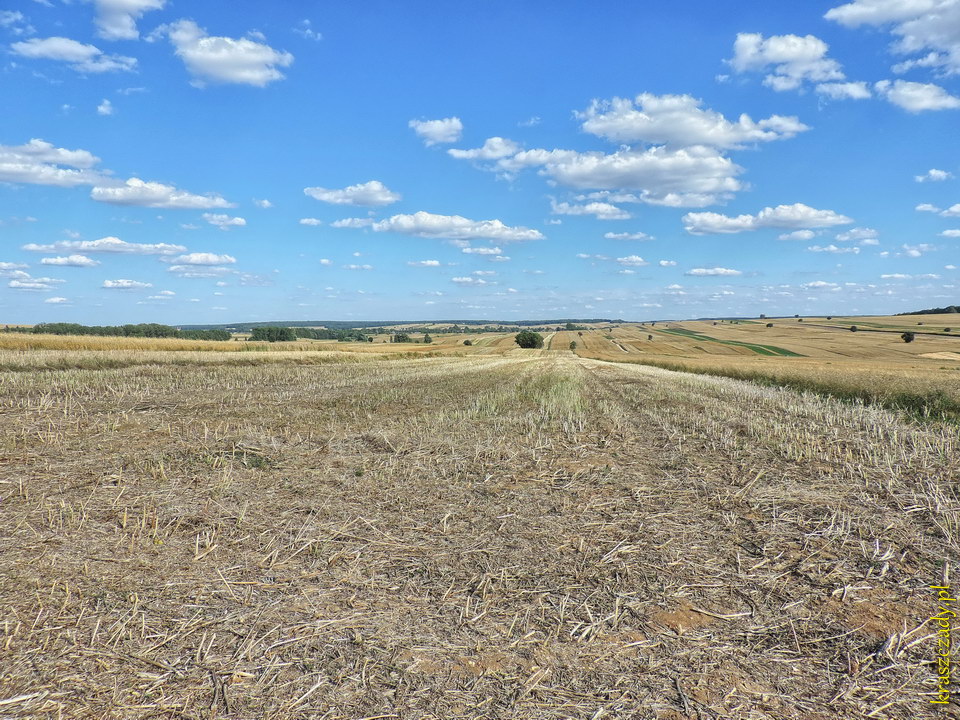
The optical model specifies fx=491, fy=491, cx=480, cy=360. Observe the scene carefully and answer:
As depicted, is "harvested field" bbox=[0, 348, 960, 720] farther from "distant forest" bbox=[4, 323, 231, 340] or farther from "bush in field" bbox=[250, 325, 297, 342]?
"bush in field" bbox=[250, 325, 297, 342]

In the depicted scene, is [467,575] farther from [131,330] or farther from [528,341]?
[131,330]

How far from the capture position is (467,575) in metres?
4.71

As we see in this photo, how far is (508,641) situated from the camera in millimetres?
3736

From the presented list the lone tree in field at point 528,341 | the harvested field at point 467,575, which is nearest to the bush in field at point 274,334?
the lone tree in field at point 528,341

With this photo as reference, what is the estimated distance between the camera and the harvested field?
324 centimetres

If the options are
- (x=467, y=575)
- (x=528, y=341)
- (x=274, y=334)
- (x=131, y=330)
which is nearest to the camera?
(x=467, y=575)

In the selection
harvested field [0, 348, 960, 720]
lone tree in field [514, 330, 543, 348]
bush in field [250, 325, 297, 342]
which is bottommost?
harvested field [0, 348, 960, 720]

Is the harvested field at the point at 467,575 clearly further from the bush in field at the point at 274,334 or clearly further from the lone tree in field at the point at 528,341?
the bush in field at the point at 274,334

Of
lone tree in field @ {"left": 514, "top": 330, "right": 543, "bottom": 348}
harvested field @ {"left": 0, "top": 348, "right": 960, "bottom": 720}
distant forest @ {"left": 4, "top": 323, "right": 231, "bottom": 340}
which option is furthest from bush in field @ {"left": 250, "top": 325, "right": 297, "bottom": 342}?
harvested field @ {"left": 0, "top": 348, "right": 960, "bottom": 720}

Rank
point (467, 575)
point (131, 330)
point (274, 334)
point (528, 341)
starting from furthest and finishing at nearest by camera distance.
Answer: point (274, 334) < point (528, 341) < point (131, 330) < point (467, 575)

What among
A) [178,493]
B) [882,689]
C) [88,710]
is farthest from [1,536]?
[882,689]

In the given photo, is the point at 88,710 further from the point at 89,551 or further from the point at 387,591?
the point at 89,551

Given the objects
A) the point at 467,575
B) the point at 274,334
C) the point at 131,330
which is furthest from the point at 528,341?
the point at 467,575

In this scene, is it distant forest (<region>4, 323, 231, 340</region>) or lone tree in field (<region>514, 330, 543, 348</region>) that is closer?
distant forest (<region>4, 323, 231, 340</region>)
